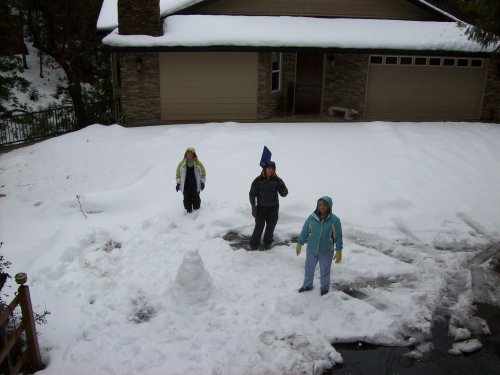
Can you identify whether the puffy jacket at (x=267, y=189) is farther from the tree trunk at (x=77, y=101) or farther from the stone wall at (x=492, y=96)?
the tree trunk at (x=77, y=101)

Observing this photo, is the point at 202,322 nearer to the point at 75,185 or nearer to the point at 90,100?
the point at 75,185

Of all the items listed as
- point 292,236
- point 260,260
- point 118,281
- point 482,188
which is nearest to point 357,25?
point 482,188

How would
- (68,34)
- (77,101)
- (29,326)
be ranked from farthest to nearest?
(68,34) < (77,101) < (29,326)

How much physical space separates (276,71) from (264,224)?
10324 mm

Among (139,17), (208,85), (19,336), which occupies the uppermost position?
(139,17)

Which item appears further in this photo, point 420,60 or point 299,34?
point 420,60

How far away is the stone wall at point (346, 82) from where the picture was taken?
17.3 metres

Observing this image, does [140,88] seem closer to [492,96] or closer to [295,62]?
[295,62]

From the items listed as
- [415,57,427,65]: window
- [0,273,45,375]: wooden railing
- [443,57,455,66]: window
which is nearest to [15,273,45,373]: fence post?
[0,273,45,375]: wooden railing

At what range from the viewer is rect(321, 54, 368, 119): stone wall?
17312 mm

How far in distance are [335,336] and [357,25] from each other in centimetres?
1384

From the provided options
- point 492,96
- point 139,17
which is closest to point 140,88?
point 139,17

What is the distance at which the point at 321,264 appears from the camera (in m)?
7.05

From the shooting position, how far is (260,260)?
8203mm
